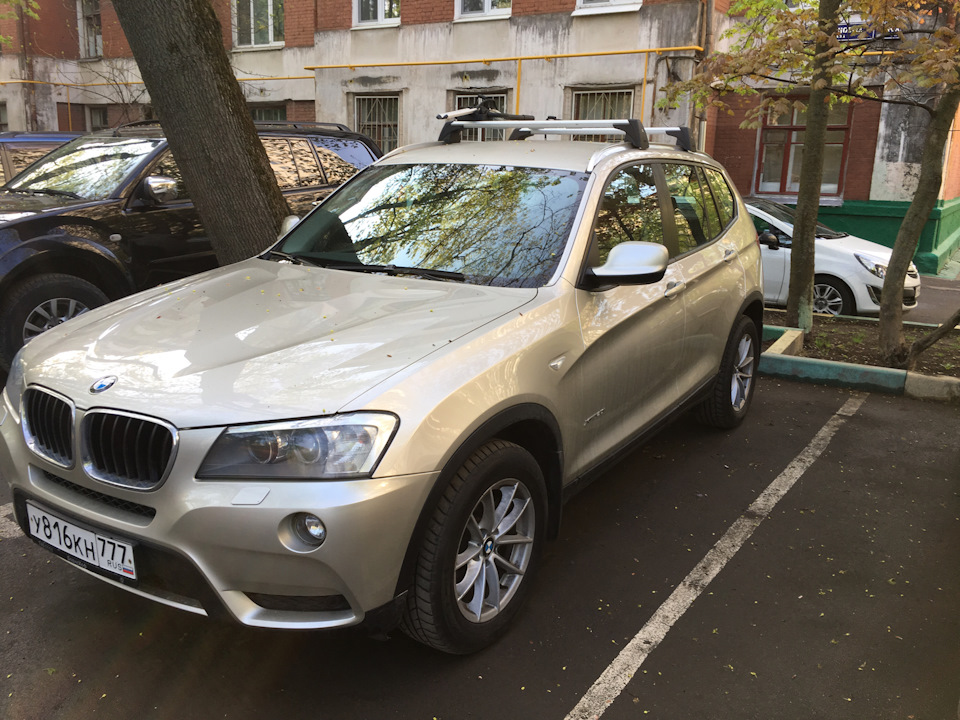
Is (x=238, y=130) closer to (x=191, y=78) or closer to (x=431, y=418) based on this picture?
(x=191, y=78)

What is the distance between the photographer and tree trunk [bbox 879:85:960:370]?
6590mm

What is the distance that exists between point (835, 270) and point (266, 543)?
9.17 metres

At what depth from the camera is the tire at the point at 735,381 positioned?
5.10m

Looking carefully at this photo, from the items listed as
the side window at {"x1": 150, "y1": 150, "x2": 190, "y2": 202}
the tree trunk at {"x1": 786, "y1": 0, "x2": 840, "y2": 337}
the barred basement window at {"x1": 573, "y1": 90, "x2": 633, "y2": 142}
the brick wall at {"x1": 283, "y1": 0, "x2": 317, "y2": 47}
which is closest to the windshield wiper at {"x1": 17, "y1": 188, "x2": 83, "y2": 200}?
the side window at {"x1": 150, "y1": 150, "x2": 190, "y2": 202}

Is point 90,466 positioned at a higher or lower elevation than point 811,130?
lower

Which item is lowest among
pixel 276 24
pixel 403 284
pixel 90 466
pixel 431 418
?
pixel 90 466

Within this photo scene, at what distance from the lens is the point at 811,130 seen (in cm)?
727

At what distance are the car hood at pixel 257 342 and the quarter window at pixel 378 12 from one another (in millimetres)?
15398

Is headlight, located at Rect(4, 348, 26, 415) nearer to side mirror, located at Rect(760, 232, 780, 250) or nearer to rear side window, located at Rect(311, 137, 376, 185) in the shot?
rear side window, located at Rect(311, 137, 376, 185)

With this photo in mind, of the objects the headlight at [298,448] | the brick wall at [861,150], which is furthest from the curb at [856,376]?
the brick wall at [861,150]

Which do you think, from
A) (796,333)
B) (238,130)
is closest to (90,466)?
(238,130)

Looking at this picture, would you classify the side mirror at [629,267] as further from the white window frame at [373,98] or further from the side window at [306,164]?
the white window frame at [373,98]

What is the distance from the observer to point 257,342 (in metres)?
2.94

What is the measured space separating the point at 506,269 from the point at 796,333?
4923mm
